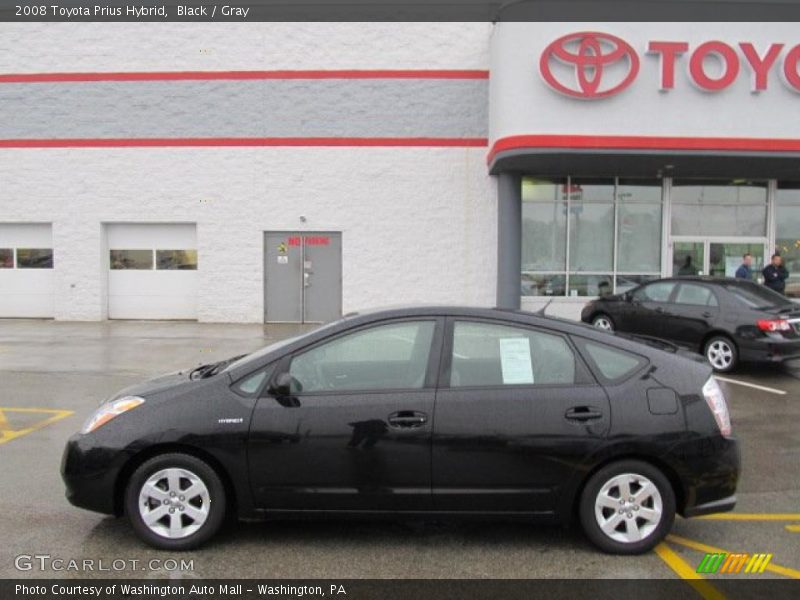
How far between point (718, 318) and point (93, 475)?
362 inches

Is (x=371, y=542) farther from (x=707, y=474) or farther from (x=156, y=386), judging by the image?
(x=707, y=474)

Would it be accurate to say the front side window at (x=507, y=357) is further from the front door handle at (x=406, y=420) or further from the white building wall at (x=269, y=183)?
the white building wall at (x=269, y=183)

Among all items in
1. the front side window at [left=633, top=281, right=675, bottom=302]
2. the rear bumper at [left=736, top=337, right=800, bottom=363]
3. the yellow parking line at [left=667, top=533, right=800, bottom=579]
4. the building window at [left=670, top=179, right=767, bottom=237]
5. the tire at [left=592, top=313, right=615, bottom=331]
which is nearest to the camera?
the yellow parking line at [left=667, top=533, right=800, bottom=579]

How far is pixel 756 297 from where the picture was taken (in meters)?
10.5

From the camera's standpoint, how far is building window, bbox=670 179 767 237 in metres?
16.6

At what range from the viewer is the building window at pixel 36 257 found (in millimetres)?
17578

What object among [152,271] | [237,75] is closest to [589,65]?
[237,75]

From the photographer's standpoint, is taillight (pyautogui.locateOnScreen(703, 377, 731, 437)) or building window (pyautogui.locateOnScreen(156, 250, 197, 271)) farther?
building window (pyautogui.locateOnScreen(156, 250, 197, 271))

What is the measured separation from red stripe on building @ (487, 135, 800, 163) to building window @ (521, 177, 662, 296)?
3232mm

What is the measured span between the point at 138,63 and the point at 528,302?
36.4 ft

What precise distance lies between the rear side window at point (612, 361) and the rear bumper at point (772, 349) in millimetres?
6742

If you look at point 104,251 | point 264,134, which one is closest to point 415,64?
point 264,134

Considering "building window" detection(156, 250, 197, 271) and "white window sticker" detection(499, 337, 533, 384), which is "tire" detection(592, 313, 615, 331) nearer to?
"white window sticker" detection(499, 337, 533, 384)
